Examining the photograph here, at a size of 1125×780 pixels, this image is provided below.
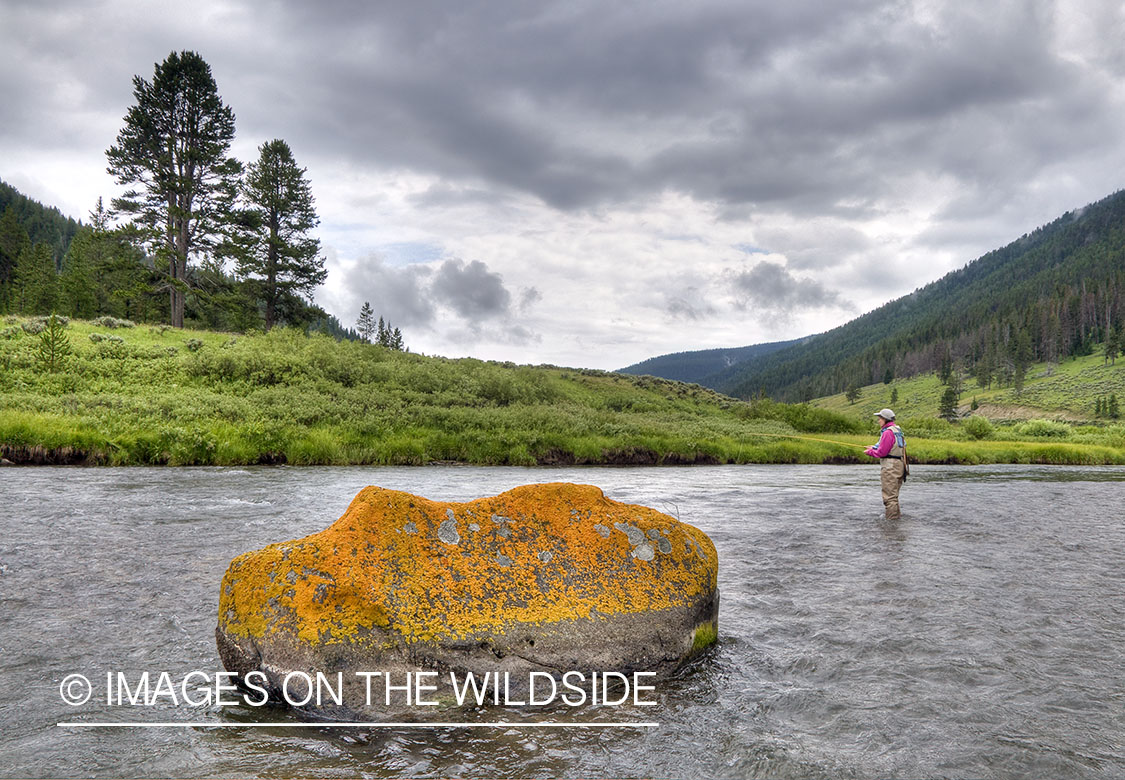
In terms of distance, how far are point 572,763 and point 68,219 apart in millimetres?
241179

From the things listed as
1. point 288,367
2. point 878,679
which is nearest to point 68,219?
point 288,367

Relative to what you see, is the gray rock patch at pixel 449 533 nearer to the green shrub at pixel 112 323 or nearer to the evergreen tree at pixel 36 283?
the green shrub at pixel 112 323

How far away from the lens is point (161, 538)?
9.91 metres

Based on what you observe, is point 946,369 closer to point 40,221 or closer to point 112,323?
point 112,323

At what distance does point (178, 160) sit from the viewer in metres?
49.3

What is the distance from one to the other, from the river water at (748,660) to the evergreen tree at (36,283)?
9230 cm

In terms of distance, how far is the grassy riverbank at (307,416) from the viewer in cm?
2152

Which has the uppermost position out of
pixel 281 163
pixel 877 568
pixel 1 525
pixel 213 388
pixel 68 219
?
pixel 68 219

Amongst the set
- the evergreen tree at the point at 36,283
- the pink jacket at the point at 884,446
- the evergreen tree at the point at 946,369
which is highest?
the evergreen tree at the point at 36,283

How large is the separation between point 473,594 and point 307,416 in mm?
24758

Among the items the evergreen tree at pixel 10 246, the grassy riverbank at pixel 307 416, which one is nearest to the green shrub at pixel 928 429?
the grassy riverbank at pixel 307 416

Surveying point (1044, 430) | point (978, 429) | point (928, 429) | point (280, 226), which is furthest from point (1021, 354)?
point (280, 226)

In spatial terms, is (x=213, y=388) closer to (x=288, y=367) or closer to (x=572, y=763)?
(x=288, y=367)

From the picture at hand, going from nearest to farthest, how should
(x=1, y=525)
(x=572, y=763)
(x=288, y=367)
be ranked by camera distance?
(x=572, y=763), (x=1, y=525), (x=288, y=367)
